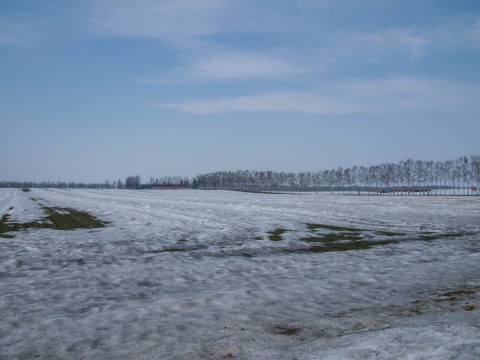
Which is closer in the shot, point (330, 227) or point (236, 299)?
point (236, 299)

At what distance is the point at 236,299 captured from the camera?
25.1ft

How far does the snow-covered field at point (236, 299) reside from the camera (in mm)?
5203

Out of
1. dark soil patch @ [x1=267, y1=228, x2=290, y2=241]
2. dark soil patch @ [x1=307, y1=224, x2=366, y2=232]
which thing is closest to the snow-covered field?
dark soil patch @ [x1=267, y1=228, x2=290, y2=241]

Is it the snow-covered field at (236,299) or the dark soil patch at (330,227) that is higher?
the snow-covered field at (236,299)

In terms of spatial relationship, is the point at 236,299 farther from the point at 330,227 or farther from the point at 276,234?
the point at 330,227

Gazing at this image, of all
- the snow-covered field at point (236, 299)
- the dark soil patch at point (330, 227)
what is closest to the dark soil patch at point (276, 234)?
the snow-covered field at point (236, 299)

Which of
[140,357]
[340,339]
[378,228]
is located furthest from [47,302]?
[378,228]

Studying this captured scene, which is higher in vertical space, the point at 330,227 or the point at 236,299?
the point at 236,299

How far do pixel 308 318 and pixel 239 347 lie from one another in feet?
5.71

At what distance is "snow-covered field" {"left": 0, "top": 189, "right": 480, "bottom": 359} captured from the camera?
5.20m

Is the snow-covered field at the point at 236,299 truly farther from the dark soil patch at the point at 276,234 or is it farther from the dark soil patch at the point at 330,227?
the dark soil patch at the point at 330,227

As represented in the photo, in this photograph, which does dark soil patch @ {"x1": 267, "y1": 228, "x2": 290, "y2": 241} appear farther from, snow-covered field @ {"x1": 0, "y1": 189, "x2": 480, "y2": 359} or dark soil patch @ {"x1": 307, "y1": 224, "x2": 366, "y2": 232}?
dark soil patch @ {"x1": 307, "y1": 224, "x2": 366, "y2": 232}

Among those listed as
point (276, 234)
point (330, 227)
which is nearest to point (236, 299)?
point (276, 234)

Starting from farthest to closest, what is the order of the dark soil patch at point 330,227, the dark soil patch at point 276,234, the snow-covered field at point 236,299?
the dark soil patch at point 330,227 < the dark soil patch at point 276,234 < the snow-covered field at point 236,299
